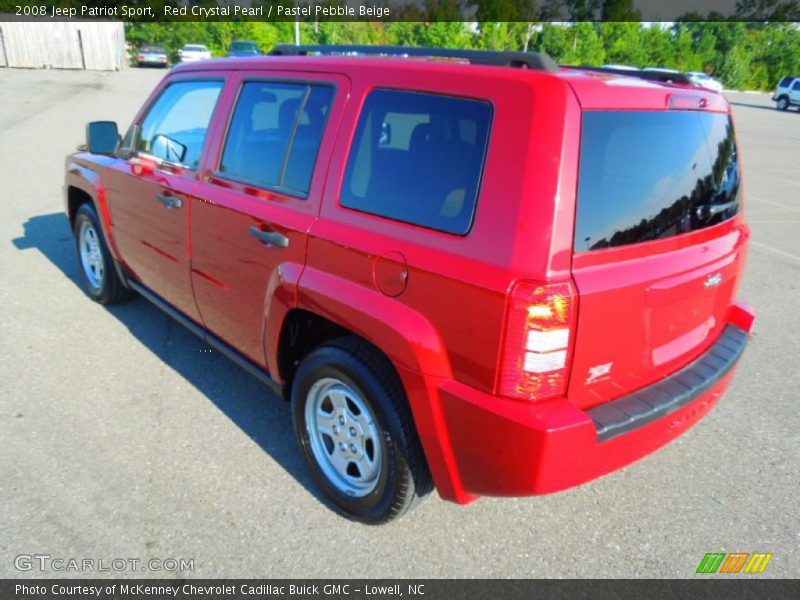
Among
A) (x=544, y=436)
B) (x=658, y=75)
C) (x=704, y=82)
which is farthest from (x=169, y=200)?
(x=704, y=82)

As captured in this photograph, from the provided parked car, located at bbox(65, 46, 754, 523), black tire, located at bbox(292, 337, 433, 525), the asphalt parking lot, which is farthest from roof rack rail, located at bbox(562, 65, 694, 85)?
the asphalt parking lot

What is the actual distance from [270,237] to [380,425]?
3.20 feet

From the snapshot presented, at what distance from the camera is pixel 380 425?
91.7 inches

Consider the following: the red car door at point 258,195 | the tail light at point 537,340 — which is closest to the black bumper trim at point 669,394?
the tail light at point 537,340

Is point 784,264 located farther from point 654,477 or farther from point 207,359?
point 207,359

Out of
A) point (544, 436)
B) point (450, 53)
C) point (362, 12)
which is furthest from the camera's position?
point (362, 12)

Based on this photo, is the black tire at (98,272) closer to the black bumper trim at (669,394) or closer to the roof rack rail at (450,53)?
the roof rack rail at (450,53)

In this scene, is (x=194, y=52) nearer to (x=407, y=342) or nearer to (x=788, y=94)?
(x=788, y=94)

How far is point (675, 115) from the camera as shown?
88.7 inches

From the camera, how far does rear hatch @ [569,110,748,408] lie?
76.5 inches

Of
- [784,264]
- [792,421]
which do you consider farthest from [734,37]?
[792,421]

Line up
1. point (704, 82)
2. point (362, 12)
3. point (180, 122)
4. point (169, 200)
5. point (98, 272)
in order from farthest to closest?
point (362, 12) < point (704, 82) < point (98, 272) < point (180, 122) < point (169, 200)

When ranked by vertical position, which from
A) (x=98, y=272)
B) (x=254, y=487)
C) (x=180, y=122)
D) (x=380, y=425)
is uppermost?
(x=180, y=122)

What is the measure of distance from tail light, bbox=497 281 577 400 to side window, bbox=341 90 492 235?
0.33m
